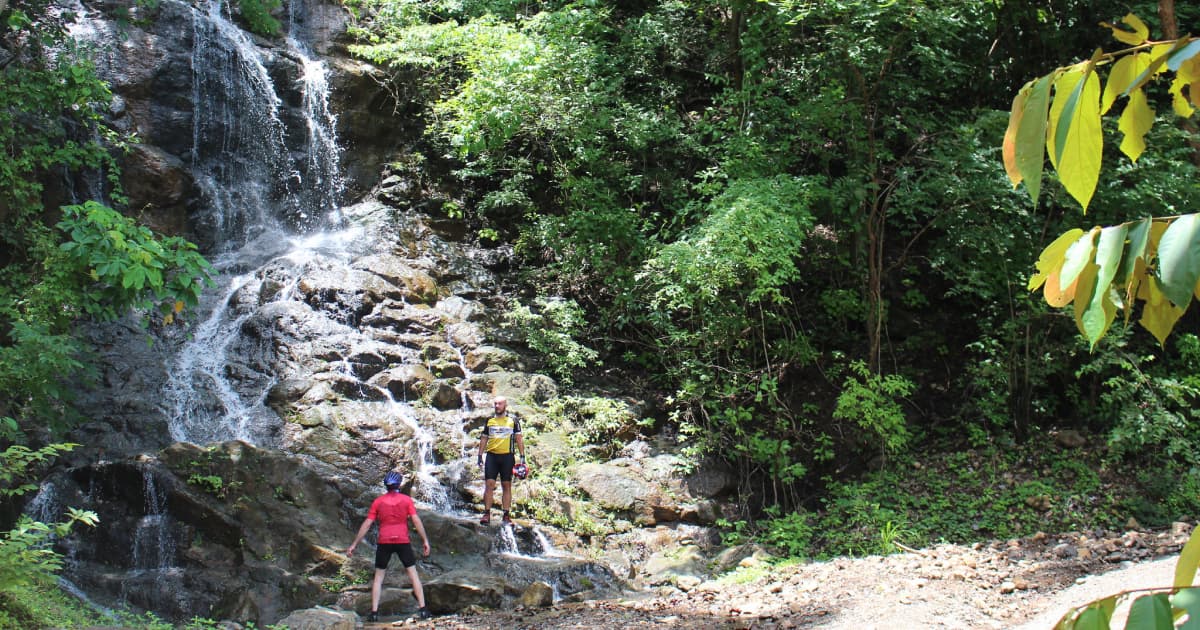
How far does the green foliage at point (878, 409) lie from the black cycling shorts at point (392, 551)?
5.45 meters

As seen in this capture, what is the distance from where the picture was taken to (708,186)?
1030 centimetres

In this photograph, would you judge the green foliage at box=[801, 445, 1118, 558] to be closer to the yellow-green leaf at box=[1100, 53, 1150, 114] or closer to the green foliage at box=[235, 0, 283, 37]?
the yellow-green leaf at box=[1100, 53, 1150, 114]

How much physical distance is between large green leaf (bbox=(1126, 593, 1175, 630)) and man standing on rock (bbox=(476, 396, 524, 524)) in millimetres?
7595

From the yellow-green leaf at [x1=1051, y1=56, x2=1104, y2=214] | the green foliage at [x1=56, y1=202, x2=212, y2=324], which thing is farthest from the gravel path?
the yellow-green leaf at [x1=1051, y1=56, x2=1104, y2=214]

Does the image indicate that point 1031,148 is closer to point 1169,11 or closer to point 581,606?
point 581,606

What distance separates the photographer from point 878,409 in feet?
31.9

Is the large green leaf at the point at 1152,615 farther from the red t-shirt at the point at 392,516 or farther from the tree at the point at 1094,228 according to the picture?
the red t-shirt at the point at 392,516

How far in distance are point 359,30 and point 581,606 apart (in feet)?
40.6

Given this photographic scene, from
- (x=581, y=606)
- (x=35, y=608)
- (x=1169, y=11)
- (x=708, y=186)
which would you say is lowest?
(x=581, y=606)

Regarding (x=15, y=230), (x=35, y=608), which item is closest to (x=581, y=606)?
(x=35, y=608)

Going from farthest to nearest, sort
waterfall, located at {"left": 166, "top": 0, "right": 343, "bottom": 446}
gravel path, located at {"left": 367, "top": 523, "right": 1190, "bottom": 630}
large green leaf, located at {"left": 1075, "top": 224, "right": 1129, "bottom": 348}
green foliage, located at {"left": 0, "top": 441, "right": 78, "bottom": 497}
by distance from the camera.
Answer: waterfall, located at {"left": 166, "top": 0, "right": 343, "bottom": 446} → green foliage, located at {"left": 0, "top": 441, "right": 78, "bottom": 497} → gravel path, located at {"left": 367, "top": 523, "right": 1190, "bottom": 630} → large green leaf, located at {"left": 1075, "top": 224, "right": 1129, "bottom": 348}

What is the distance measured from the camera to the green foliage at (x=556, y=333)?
11.0m

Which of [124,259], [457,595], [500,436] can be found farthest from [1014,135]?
[124,259]

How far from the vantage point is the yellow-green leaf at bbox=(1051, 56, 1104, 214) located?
1022mm
